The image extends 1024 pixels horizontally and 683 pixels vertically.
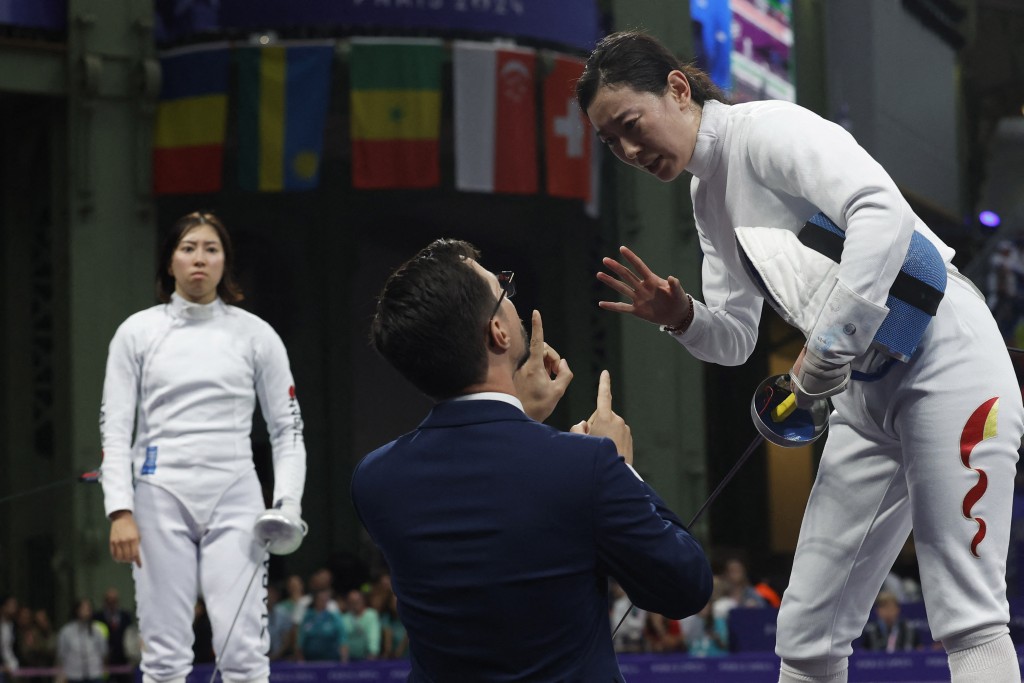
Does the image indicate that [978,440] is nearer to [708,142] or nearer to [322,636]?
[708,142]

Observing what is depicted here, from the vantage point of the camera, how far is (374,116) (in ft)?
38.2

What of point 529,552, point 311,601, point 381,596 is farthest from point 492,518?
point 311,601

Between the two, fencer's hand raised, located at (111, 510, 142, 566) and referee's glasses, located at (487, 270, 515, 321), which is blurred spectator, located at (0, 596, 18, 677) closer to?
fencer's hand raised, located at (111, 510, 142, 566)

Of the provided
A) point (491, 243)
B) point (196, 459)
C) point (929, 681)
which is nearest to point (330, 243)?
point (491, 243)

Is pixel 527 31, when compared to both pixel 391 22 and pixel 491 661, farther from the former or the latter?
pixel 491 661

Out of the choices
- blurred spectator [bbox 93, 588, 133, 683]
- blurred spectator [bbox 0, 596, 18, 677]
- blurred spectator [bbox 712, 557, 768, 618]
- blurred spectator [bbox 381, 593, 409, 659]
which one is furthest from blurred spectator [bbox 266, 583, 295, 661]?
blurred spectator [bbox 712, 557, 768, 618]

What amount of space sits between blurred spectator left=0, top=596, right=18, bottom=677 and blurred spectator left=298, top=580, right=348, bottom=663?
2.08 metres

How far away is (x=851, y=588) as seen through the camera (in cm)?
275

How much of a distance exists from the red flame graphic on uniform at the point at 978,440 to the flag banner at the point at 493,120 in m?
9.29

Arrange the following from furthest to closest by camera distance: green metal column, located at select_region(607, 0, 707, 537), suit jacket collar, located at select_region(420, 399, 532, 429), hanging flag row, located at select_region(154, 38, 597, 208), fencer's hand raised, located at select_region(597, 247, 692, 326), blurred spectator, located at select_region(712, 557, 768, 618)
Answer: green metal column, located at select_region(607, 0, 707, 537) < hanging flag row, located at select_region(154, 38, 597, 208) < blurred spectator, located at select_region(712, 557, 768, 618) < fencer's hand raised, located at select_region(597, 247, 692, 326) < suit jacket collar, located at select_region(420, 399, 532, 429)

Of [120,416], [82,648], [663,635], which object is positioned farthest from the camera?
[663,635]

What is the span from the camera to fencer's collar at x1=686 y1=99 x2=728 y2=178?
280 cm

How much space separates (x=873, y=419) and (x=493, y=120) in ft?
30.6

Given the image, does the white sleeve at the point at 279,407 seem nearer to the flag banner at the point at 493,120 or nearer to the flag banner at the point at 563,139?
the flag banner at the point at 493,120
